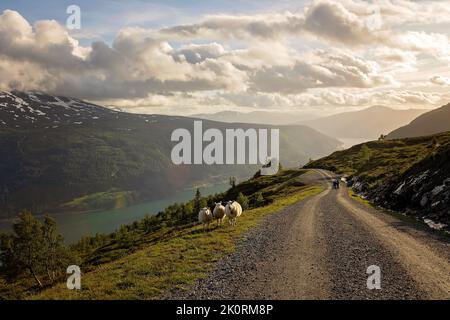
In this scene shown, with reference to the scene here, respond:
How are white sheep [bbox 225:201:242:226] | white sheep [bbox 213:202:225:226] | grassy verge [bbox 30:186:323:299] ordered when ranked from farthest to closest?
white sheep [bbox 213:202:225:226] < white sheep [bbox 225:201:242:226] < grassy verge [bbox 30:186:323:299]

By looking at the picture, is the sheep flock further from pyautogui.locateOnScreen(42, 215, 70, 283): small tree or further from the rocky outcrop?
pyautogui.locateOnScreen(42, 215, 70, 283): small tree

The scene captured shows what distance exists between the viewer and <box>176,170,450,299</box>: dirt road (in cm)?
1734

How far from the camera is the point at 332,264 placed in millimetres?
21766

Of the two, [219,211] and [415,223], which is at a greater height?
[219,211]

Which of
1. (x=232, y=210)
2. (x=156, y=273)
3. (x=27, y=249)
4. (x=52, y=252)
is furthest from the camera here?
(x=52, y=252)

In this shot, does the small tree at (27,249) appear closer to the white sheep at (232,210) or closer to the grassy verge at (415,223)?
the white sheep at (232,210)

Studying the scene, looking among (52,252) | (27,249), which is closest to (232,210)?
(27,249)

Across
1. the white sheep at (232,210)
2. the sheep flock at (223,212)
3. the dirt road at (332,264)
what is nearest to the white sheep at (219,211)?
the sheep flock at (223,212)

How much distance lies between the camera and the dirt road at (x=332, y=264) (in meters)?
17.3

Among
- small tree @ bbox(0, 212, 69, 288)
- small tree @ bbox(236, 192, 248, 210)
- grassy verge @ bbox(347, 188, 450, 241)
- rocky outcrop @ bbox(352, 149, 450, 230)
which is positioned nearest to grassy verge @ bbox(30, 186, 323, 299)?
grassy verge @ bbox(347, 188, 450, 241)

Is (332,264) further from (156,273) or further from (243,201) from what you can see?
(243,201)

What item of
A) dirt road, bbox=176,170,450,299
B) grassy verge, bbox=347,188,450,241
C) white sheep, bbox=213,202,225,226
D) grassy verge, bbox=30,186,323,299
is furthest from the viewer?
white sheep, bbox=213,202,225,226
